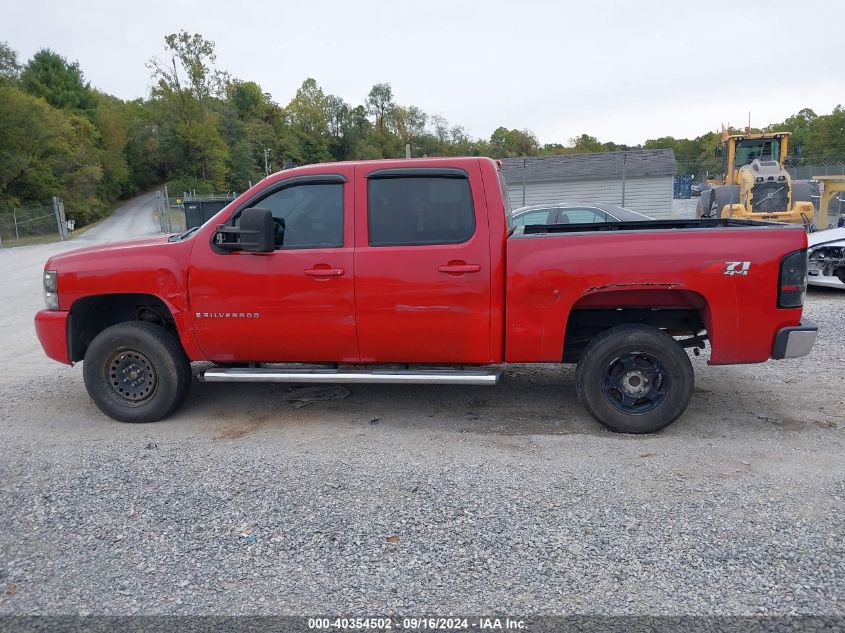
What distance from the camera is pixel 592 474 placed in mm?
4008

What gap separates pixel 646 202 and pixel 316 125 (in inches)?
3192

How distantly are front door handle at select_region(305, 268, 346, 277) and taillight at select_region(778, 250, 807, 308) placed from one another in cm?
313

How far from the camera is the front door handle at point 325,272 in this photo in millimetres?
4695

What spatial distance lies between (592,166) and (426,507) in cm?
2324

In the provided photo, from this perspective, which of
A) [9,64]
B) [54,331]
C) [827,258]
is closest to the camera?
[54,331]

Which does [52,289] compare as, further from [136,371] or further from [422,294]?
[422,294]

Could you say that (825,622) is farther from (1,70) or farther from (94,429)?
(1,70)

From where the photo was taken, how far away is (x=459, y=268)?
15.0ft

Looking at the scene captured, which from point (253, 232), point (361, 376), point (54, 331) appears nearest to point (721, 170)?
point (361, 376)

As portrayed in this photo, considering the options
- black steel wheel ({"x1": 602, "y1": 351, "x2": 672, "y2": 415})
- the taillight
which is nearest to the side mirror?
black steel wheel ({"x1": 602, "y1": 351, "x2": 672, "y2": 415})

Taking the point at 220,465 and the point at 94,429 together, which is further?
the point at 94,429

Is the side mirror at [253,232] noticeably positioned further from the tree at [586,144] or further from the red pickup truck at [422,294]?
the tree at [586,144]

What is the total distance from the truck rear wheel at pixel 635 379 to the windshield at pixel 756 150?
53.5 feet

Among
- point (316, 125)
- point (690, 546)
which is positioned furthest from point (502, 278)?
point (316, 125)
